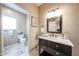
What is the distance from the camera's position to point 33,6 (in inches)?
63.7

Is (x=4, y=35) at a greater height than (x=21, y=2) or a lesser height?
lesser

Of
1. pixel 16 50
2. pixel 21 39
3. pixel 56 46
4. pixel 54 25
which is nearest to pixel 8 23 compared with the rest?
pixel 21 39

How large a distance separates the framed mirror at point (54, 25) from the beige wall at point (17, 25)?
46cm

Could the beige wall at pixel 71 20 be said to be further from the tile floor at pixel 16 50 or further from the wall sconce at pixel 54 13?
the tile floor at pixel 16 50

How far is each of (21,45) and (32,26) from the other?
16.3 inches

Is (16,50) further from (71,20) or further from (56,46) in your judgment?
(71,20)

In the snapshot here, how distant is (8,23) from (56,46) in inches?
36.8

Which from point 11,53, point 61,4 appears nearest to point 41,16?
point 61,4

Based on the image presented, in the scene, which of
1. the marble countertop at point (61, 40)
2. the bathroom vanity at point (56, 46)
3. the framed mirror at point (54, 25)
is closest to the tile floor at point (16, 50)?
the bathroom vanity at point (56, 46)

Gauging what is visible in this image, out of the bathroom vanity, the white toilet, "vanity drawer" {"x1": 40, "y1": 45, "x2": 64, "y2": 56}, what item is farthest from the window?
"vanity drawer" {"x1": 40, "y1": 45, "x2": 64, "y2": 56}

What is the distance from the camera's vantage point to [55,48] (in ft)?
5.28

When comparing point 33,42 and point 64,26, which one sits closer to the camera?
point 64,26

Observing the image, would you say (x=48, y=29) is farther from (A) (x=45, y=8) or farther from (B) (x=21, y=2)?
(B) (x=21, y=2)

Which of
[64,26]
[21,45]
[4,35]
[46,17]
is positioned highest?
[46,17]
